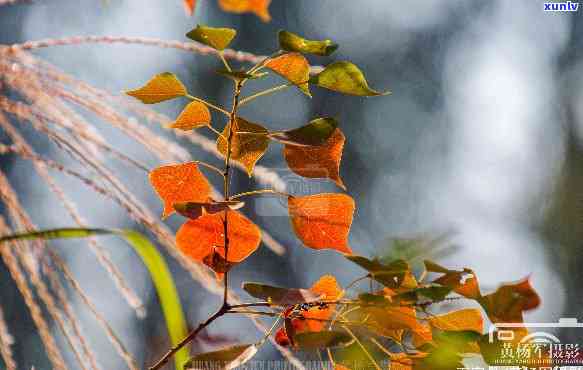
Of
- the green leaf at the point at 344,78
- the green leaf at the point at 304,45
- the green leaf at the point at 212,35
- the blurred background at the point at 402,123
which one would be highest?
the green leaf at the point at 212,35

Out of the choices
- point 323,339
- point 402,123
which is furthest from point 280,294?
point 402,123

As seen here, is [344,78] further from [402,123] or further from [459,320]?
[402,123]

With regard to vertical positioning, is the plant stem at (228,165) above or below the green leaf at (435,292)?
above

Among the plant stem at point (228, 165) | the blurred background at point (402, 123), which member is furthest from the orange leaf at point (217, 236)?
the blurred background at point (402, 123)

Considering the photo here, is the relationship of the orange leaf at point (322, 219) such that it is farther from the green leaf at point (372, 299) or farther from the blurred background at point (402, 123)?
the blurred background at point (402, 123)

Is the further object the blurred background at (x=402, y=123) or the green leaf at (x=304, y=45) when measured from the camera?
the blurred background at (x=402, y=123)
